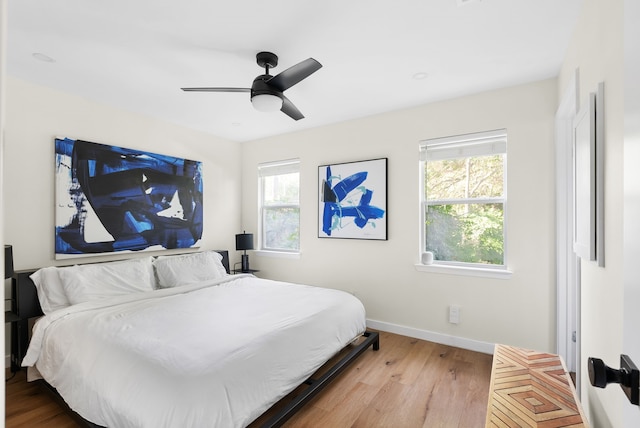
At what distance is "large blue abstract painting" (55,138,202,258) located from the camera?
306 centimetres

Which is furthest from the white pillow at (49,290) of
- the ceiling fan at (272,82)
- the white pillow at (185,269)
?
the ceiling fan at (272,82)

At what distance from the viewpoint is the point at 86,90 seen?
3037 millimetres

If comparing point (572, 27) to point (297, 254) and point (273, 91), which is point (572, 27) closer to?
point (273, 91)

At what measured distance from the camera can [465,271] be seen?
319 cm

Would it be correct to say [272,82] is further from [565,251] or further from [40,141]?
[565,251]

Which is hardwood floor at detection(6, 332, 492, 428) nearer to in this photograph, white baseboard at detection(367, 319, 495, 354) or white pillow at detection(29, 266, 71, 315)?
white baseboard at detection(367, 319, 495, 354)

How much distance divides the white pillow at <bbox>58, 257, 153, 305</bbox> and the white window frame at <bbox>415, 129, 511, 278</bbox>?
2892mm

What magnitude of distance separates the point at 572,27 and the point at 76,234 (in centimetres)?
446

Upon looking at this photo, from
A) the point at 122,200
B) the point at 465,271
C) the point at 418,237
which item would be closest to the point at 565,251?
the point at 465,271

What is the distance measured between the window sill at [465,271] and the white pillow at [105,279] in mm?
2884

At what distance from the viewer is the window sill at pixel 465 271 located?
3013mm

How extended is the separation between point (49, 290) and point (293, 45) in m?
2.83

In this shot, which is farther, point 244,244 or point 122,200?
point 244,244

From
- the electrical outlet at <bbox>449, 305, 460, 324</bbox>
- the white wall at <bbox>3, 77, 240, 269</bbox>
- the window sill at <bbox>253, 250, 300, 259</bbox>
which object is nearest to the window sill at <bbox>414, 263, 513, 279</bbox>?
the electrical outlet at <bbox>449, 305, 460, 324</bbox>
